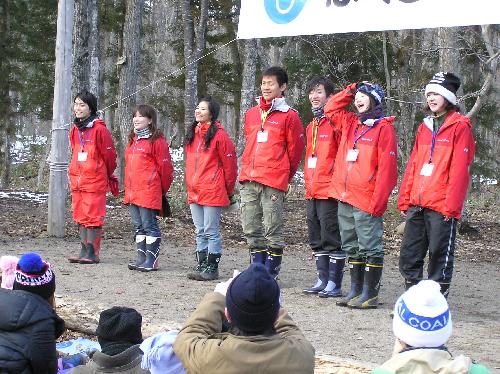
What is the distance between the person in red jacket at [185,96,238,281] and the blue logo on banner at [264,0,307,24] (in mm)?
1522

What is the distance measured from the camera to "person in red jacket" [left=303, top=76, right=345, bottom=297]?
7.93 meters

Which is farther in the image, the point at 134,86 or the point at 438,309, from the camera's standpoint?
the point at 134,86

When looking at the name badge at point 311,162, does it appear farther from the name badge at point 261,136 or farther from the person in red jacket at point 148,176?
the person in red jacket at point 148,176

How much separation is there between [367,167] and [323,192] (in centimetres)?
68

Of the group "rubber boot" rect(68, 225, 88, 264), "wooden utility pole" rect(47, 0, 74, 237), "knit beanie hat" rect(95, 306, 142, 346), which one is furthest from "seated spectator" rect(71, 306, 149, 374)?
"wooden utility pole" rect(47, 0, 74, 237)

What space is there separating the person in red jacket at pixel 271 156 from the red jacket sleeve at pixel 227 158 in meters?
0.43

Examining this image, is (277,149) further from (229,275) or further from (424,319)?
(424,319)

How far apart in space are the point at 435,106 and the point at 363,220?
124 cm

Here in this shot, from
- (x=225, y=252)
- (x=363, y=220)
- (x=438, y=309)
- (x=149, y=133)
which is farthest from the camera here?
(x=225, y=252)

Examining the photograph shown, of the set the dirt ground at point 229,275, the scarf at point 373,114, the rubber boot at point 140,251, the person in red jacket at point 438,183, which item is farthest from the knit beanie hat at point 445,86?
the rubber boot at point 140,251

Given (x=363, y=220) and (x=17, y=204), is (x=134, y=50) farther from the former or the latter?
(x=363, y=220)

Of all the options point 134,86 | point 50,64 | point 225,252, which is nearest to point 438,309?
point 225,252

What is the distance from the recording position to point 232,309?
3.34 metres

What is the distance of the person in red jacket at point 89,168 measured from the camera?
31.9ft
